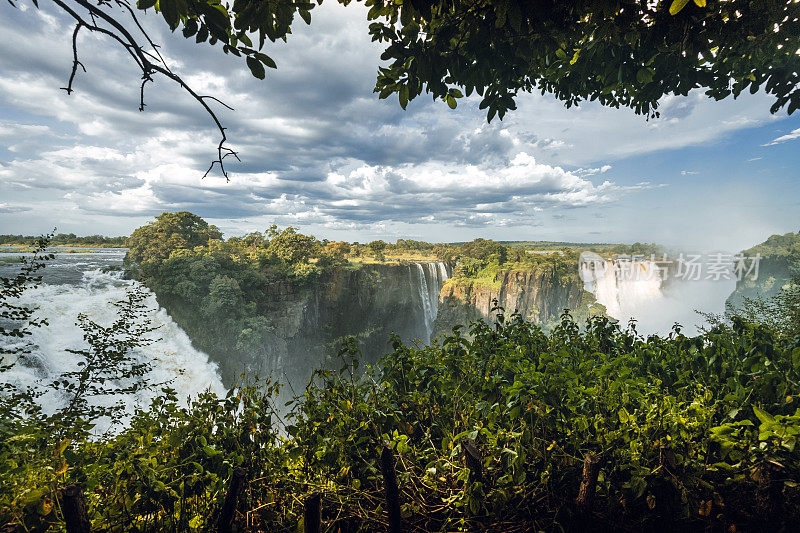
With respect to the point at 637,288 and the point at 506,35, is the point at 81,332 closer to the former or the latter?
the point at 506,35

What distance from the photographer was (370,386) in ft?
7.27

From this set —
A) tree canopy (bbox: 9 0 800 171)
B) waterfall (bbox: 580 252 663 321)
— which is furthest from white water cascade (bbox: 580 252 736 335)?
tree canopy (bbox: 9 0 800 171)

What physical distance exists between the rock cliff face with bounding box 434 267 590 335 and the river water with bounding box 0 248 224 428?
1346 cm

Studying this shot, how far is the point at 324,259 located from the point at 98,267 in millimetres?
9837

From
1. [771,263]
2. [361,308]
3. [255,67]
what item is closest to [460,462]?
[255,67]

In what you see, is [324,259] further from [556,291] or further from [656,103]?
[656,103]

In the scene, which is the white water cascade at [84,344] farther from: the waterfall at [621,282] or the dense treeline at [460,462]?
the waterfall at [621,282]

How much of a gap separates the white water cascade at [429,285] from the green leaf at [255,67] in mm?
19333

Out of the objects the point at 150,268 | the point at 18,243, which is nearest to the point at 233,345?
the point at 150,268

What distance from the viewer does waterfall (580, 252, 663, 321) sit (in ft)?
59.2

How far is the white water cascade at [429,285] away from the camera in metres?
21.5

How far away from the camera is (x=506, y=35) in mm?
2252

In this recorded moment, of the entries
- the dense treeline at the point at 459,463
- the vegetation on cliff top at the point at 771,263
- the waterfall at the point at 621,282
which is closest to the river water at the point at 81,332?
the dense treeline at the point at 459,463

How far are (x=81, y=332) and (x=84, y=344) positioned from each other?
369 mm
